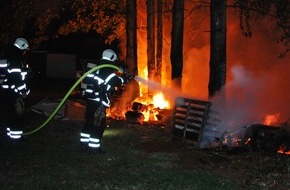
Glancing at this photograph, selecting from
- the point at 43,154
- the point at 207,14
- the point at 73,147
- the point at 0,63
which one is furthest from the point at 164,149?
the point at 207,14

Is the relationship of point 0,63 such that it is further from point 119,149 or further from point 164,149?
point 164,149

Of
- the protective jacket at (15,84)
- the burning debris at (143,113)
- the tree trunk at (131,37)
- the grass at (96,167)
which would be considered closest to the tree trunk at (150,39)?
the tree trunk at (131,37)

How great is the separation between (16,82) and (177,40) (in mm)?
5981

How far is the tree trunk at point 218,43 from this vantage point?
11352mm

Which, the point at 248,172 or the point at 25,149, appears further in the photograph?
the point at 25,149

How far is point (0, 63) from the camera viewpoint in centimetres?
982

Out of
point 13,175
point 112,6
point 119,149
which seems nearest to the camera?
point 13,175

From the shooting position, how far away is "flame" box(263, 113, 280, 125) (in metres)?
13.8

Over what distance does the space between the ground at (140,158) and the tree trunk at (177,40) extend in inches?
114

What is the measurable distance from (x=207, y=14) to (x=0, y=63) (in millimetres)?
12716

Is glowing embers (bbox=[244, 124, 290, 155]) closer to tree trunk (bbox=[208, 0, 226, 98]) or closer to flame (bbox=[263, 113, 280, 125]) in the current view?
tree trunk (bbox=[208, 0, 226, 98])

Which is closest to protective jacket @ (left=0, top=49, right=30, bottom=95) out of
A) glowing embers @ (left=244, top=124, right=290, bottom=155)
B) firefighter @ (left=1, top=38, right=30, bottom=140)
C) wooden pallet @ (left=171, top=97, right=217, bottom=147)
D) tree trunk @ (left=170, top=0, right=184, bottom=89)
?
firefighter @ (left=1, top=38, right=30, bottom=140)

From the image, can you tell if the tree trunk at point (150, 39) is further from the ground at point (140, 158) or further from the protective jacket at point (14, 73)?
the protective jacket at point (14, 73)

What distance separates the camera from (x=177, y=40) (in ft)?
45.9
